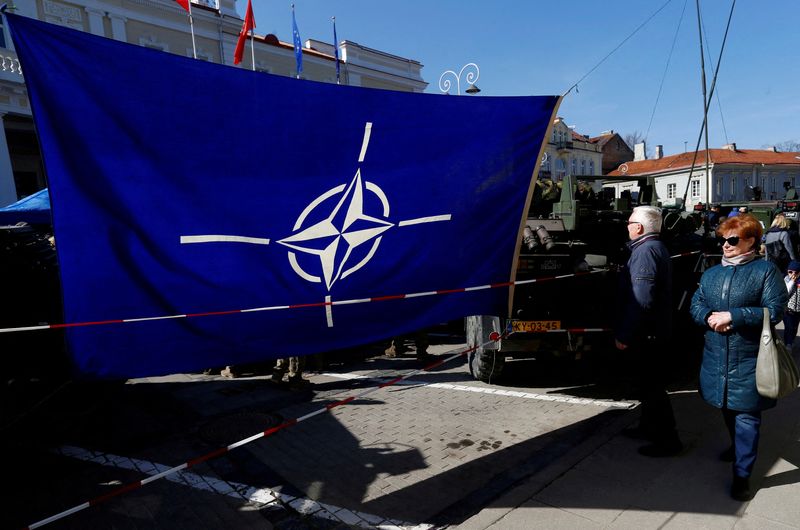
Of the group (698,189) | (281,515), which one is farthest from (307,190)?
(698,189)

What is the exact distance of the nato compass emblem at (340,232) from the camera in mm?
2844

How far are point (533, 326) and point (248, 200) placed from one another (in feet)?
12.8

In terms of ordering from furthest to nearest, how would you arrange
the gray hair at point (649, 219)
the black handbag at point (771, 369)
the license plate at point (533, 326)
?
the license plate at point (533, 326) < the gray hair at point (649, 219) < the black handbag at point (771, 369)

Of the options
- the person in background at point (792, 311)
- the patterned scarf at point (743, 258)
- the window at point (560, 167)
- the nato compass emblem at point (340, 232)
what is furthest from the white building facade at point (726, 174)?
the nato compass emblem at point (340, 232)

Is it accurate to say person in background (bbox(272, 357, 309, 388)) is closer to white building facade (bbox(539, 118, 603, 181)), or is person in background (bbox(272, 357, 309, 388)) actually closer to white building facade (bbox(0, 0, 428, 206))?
white building facade (bbox(0, 0, 428, 206))

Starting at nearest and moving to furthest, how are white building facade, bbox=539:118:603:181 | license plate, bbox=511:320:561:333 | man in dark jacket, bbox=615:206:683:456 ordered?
man in dark jacket, bbox=615:206:683:456, license plate, bbox=511:320:561:333, white building facade, bbox=539:118:603:181

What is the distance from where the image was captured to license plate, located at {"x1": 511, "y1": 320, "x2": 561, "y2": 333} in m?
5.53

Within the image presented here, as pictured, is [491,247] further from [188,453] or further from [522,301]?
[188,453]

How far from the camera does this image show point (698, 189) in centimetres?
4978

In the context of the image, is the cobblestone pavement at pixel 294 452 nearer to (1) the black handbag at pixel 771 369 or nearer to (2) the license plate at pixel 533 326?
(2) the license plate at pixel 533 326

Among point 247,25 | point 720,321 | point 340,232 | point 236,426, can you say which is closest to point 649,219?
point 720,321

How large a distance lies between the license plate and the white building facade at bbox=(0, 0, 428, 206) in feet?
42.2

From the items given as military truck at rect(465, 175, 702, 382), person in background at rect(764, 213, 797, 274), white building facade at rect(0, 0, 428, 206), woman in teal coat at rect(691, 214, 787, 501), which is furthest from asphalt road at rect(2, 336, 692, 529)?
white building facade at rect(0, 0, 428, 206)

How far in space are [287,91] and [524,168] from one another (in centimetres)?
186
